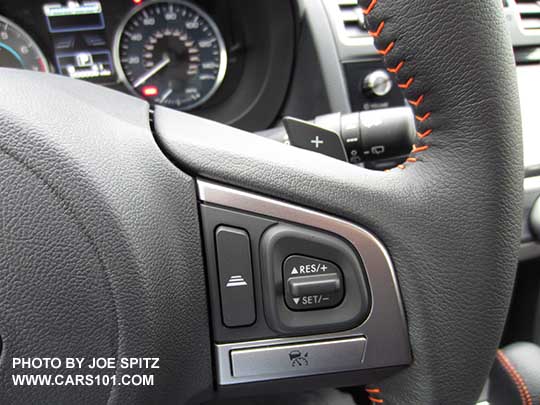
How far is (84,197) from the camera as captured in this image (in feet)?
1.72

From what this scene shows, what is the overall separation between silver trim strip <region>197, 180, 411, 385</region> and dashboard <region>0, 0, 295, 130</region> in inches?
44.3

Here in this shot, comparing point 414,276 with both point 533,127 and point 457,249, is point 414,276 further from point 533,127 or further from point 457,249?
point 533,127

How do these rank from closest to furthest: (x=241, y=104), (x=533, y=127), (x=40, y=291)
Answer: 1. (x=40, y=291)
2. (x=533, y=127)
3. (x=241, y=104)

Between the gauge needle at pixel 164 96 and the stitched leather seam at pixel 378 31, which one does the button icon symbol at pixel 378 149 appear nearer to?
the stitched leather seam at pixel 378 31

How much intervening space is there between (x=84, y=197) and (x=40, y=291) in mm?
98

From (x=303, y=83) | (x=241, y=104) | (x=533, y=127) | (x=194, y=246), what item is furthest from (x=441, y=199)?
(x=241, y=104)

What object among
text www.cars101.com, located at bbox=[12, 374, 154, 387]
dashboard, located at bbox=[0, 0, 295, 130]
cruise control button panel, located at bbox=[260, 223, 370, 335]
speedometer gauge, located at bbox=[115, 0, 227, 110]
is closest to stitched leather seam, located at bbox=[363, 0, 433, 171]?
cruise control button panel, located at bbox=[260, 223, 370, 335]

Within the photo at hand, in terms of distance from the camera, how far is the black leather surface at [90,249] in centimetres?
52

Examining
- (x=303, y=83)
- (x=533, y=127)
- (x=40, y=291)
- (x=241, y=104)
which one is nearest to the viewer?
(x=40, y=291)

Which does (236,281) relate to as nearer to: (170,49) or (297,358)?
(297,358)

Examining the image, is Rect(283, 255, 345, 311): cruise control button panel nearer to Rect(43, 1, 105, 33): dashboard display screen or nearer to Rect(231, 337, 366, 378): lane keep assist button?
Rect(231, 337, 366, 378): lane keep assist button

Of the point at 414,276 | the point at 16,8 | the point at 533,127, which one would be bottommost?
the point at 533,127

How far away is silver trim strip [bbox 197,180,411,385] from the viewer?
58 cm

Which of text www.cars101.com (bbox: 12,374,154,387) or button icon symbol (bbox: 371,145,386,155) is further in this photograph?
button icon symbol (bbox: 371,145,386,155)
